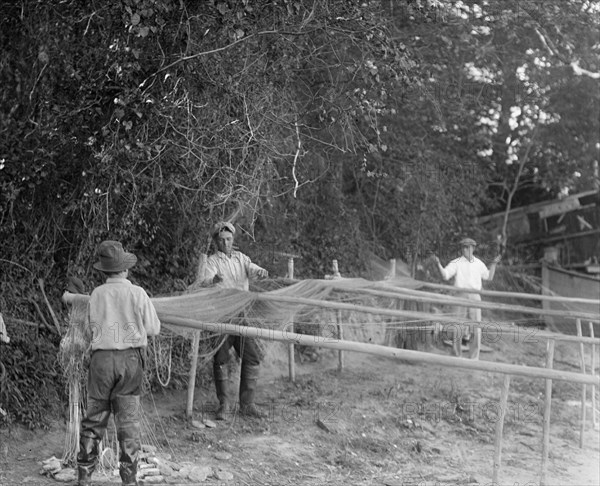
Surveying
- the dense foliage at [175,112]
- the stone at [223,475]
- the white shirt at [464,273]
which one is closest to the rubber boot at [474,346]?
the white shirt at [464,273]

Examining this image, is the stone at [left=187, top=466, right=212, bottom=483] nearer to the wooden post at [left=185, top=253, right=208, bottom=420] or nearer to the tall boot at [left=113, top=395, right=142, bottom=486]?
the tall boot at [left=113, top=395, right=142, bottom=486]

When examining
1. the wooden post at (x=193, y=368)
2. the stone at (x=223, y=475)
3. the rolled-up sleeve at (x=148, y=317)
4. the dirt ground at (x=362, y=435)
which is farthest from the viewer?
the wooden post at (x=193, y=368)

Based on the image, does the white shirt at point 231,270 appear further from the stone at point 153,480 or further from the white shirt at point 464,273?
the white shirt at point 464,273

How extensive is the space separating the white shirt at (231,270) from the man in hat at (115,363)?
76.1 inches

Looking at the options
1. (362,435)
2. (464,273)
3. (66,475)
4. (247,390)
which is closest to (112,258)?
(66,475)

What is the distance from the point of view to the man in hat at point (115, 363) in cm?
512

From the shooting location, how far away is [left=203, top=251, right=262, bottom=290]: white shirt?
285 inches

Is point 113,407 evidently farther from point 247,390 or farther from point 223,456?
point 247,390

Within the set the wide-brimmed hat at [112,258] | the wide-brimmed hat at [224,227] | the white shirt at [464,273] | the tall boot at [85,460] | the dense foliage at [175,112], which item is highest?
the dense foliage at [175,112]

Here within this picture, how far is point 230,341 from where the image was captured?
7328 mm

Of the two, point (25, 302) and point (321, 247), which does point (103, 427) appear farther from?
point (321, 247)

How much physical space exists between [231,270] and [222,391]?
3.55 feet

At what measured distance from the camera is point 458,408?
8.82 m

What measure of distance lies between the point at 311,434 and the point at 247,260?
5.51ft
